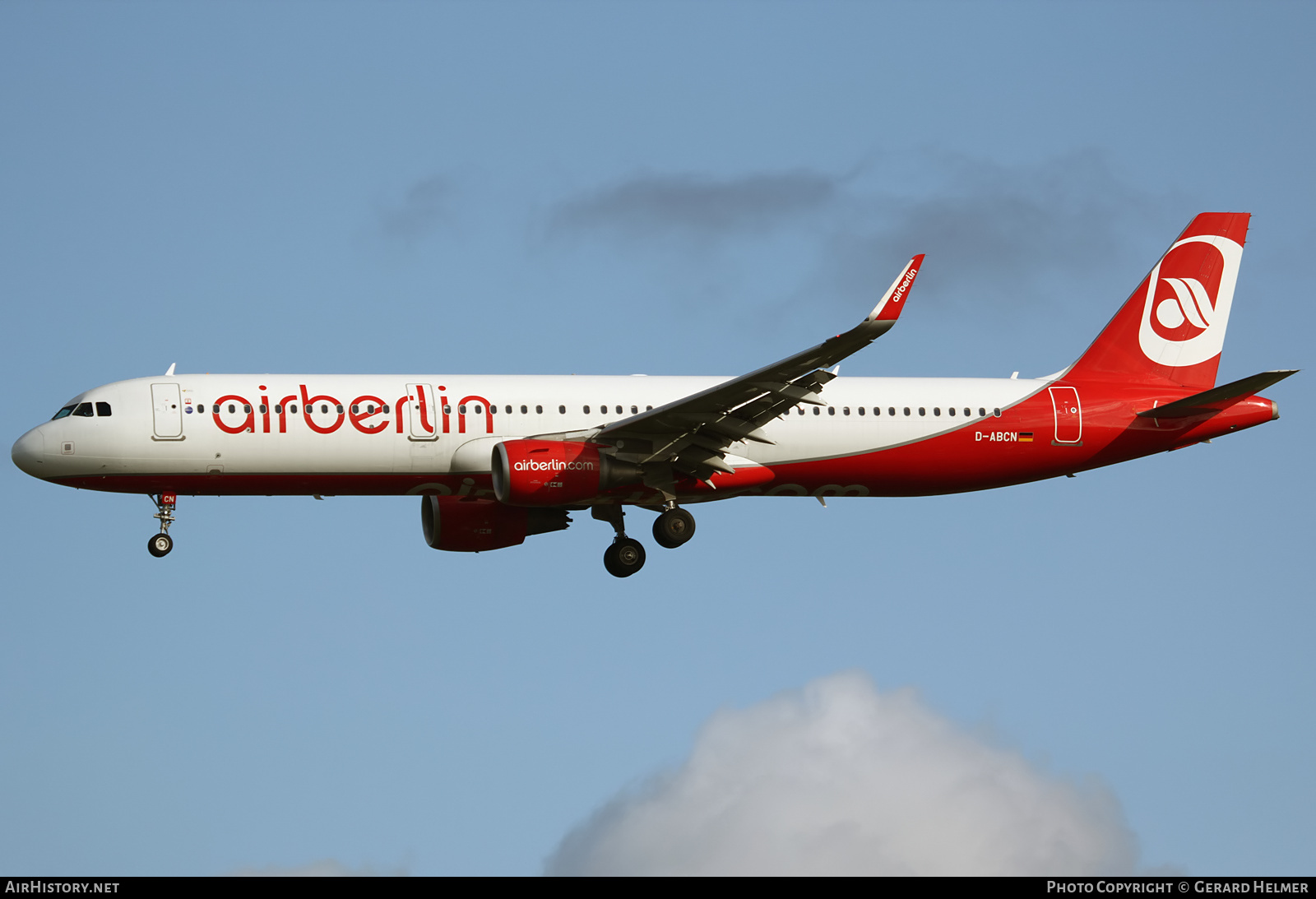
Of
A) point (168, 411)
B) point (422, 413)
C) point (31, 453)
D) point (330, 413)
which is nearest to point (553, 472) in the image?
point (422, 413)

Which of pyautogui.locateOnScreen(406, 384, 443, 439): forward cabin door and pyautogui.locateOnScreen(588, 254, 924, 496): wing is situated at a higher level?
pyautogui.locateOnScreen(406, 384, 443, 439): forward cabin door

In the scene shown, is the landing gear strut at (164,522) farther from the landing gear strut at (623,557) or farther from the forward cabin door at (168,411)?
the landing gear strut at (623,557)

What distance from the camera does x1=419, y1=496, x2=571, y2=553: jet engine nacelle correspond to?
50.1 meters

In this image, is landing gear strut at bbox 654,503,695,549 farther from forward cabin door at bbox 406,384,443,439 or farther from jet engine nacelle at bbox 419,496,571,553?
forward cabin door at bbox 406,384,443,439

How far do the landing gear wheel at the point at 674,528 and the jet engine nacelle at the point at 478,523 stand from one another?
13.6 ft

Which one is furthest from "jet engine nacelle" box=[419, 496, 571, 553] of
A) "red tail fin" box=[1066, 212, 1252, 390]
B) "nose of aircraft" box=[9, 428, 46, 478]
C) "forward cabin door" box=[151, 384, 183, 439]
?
"red tail fin" box=[1066, 212, 1252, 390]

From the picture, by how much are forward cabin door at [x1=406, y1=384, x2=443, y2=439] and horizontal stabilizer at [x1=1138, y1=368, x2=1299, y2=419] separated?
18801 mm

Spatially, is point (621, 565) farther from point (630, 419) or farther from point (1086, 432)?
point (1086, 432)

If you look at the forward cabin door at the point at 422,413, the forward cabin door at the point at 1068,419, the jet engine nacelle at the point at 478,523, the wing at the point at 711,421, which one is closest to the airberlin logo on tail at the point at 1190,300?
the forward cabin door at the point at 1068,419

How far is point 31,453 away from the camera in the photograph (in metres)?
45.2

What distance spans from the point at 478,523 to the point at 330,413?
21.2 ft

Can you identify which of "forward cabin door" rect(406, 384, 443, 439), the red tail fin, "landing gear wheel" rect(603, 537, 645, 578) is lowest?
"landing gear wheel" rect(603, 537, 645, 578)

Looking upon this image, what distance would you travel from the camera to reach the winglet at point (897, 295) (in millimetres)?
38469
